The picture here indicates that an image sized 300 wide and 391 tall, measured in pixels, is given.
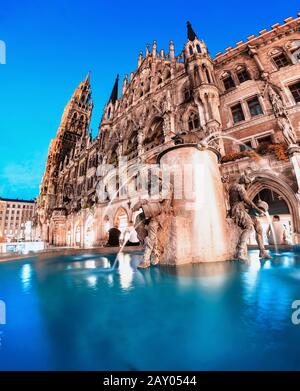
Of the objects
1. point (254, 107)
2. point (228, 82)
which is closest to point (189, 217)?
point (254, 107)

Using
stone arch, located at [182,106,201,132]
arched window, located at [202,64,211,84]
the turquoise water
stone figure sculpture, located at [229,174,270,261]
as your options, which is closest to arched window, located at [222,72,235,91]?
arched window, located at [202,64,211,84]

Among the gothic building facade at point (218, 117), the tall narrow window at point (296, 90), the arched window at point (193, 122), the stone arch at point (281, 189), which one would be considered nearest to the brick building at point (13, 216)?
the gothic building facade at point (218, 117)

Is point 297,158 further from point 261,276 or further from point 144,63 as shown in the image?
point 144,63

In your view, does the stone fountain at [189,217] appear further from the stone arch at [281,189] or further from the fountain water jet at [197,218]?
the stone arch at [281,189]

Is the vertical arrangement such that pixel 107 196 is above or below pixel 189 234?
above

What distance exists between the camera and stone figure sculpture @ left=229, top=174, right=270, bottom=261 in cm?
488

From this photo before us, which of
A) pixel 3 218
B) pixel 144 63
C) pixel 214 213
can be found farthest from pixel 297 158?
pixel 3 218

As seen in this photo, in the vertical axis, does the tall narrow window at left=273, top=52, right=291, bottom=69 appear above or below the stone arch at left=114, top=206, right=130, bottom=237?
above

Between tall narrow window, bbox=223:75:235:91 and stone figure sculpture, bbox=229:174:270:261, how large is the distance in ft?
54.2

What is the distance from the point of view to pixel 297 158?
1038 cm

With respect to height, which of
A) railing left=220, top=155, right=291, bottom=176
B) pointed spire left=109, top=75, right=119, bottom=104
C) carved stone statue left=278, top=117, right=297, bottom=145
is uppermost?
pointed spire left=109, top=75, right=119, bottom=104

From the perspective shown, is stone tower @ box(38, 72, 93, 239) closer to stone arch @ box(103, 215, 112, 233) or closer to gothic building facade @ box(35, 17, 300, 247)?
gothic building facade @ box(35, 17, 300, 247)

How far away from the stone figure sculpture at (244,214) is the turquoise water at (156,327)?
7.11 ft
